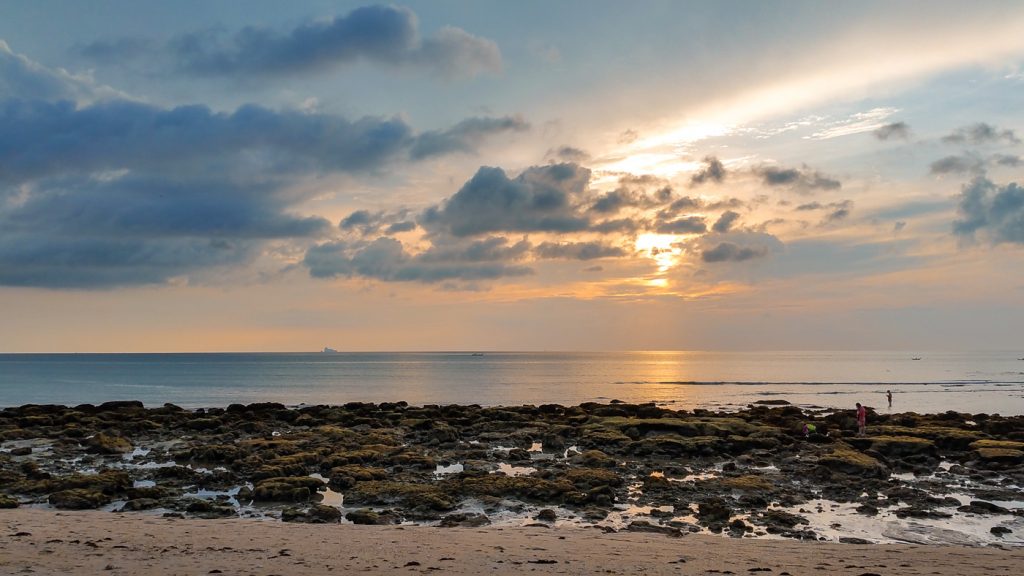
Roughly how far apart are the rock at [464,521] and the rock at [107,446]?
76.8ft

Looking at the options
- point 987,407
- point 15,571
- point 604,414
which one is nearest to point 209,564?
point 15,571

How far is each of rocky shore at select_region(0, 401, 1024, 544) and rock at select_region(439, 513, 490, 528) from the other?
6 cm

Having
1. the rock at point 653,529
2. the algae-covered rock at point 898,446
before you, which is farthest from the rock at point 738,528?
the algae-covered rock at point 898,446

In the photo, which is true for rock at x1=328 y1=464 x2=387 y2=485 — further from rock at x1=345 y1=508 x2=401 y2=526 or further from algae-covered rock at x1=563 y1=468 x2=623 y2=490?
algae-covered rock at x1=563 y1=468 x2=623 y2=490

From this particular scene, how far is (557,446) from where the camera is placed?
36.2 m

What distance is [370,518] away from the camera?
19750 mm

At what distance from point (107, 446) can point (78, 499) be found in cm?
1461

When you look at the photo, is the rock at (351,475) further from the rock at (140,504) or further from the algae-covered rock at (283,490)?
the rock at (140,504)

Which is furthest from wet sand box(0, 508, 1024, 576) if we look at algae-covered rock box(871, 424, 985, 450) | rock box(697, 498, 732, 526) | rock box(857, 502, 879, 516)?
algae-covered rock box(871, 424, 985, 450)

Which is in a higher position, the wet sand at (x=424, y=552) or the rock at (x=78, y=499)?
the wet sand at (x=424, y=552)

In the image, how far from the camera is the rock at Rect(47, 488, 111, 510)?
21516 mm

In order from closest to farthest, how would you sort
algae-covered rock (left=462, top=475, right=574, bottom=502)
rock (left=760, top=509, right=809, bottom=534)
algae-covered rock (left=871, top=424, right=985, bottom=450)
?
rock (left=760, top=509, right=809, bottom=534) < algae-covered rock (left=462, top=475, right=574, bottom=502) < algae-covered rock (left=871, top=424, right=985, bottom=450)

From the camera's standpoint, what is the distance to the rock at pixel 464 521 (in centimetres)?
1952

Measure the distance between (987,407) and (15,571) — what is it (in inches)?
3143
